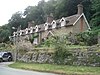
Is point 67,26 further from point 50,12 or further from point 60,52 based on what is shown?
point 50,12

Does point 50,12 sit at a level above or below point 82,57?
above

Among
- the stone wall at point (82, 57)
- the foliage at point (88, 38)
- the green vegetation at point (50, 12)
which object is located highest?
the green vegetation at point (50, 12)

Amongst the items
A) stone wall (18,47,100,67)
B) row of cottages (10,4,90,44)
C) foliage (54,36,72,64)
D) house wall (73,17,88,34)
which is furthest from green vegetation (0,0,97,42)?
foliage (54,36,72,64)

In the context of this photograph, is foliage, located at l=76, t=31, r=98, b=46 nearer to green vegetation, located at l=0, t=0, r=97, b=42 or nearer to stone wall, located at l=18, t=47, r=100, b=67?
stone wall, located at l=18, t=47, r=100, b=67

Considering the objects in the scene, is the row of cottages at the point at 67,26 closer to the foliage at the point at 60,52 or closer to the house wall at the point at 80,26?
the house wall at the point at 80,26

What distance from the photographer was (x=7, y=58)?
46062mm

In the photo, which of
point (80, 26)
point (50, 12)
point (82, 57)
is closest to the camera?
point (82, 57)

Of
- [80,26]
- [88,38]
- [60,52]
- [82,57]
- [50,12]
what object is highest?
[50,12]

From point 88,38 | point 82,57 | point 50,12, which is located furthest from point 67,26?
point 82,57

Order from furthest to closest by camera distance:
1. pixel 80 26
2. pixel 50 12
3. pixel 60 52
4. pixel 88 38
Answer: pixel 50 12 → pixel 80 26 → pixel 88 38 → pixel 60 52

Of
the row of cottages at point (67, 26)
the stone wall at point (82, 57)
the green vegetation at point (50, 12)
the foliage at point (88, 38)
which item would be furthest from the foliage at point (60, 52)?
the green vegetation at point (50, 12)

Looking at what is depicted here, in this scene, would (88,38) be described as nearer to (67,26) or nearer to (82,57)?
(82,57)

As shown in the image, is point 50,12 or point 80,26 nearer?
point 80,26

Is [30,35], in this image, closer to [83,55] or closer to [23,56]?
[23,56]
